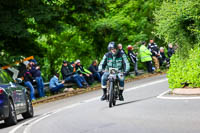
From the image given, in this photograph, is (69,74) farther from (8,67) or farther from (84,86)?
(8,67)

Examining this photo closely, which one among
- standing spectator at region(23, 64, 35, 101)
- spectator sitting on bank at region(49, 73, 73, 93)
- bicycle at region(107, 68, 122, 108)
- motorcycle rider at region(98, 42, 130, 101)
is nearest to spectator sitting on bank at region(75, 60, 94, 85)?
spectator sitting on bank at region(49, 73, 73, 93)

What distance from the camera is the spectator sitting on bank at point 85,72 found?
31.0 metres

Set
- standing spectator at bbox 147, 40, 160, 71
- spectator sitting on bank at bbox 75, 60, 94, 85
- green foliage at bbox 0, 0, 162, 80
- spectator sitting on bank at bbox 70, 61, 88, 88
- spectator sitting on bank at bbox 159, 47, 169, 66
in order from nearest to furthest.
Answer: green foliage at bbox 0, 0, 162, 80
spectator sitting on bank at bbox 70, 61, 88, 88
spectator sitting on bank at bbox 75, 60, 94, 85
standing spectator at bbox 147, 40, 160, 71
spectator sitting on bank at bbox 159, 47, 169, 66

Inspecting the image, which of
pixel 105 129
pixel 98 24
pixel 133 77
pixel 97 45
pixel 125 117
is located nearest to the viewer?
pixel 105 129

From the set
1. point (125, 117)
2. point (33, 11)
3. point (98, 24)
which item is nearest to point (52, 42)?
point (98, 24)

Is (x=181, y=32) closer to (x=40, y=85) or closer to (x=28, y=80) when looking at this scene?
(x=28, y=80)

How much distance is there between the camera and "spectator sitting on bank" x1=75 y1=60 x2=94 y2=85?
102 ft

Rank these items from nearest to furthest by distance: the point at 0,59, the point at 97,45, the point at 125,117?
the point at 125,117 → the point at 0,59 → the point at 97,45

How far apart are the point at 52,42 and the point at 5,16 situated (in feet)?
30.3

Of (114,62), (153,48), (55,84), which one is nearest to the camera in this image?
(114,62)

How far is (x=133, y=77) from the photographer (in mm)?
33781

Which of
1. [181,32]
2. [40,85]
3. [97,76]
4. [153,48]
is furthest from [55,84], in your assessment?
[181,32]

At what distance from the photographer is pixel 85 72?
31250mm

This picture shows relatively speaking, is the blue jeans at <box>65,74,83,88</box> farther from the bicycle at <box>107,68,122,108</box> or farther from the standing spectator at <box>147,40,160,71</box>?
the bicycle at <box>107,68,122,108</box>
